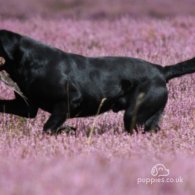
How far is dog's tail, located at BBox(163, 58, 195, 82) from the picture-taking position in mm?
7238

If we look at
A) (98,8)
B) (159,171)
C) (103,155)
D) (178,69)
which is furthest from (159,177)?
(98,8)

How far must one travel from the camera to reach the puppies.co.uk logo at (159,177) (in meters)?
4.35

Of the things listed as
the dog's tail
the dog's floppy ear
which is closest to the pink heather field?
the dog's tail

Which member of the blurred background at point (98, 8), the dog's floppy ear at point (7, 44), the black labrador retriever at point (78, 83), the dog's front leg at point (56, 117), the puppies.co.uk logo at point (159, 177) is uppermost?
the blurred background at point (98, 8)

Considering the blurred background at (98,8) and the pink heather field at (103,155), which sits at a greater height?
the blurred background at (98,8)

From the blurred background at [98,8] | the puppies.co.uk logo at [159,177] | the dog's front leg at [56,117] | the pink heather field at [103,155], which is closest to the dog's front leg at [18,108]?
the pink heather field at [103,155]

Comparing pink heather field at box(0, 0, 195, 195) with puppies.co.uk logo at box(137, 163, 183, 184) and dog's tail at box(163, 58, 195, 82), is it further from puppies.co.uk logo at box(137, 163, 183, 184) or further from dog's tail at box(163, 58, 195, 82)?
dog's tail at box(163, 58, 195, 82)

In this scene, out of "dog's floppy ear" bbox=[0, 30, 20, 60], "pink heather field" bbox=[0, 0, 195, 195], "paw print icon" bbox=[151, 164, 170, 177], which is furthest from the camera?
"dog's floppy ear" bbox=[0, 30, 20, 60]

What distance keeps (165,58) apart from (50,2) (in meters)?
15.9

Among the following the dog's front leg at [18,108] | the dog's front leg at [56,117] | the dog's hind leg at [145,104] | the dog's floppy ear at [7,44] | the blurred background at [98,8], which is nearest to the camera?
the dog's floppy ear at [7,44]

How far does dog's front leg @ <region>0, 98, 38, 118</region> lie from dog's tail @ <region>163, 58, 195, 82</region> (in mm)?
1333

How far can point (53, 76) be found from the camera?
6.82m

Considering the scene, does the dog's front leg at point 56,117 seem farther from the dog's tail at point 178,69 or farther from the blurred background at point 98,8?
the blurred background at point 98,8

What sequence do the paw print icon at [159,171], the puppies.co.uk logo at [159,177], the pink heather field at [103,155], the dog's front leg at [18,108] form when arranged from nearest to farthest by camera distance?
the pink heather field at [103,155]
the puppies.co.uk logo at [159,177]
the paw print icon at [159,171]
the dog's front leg at [18,108]
